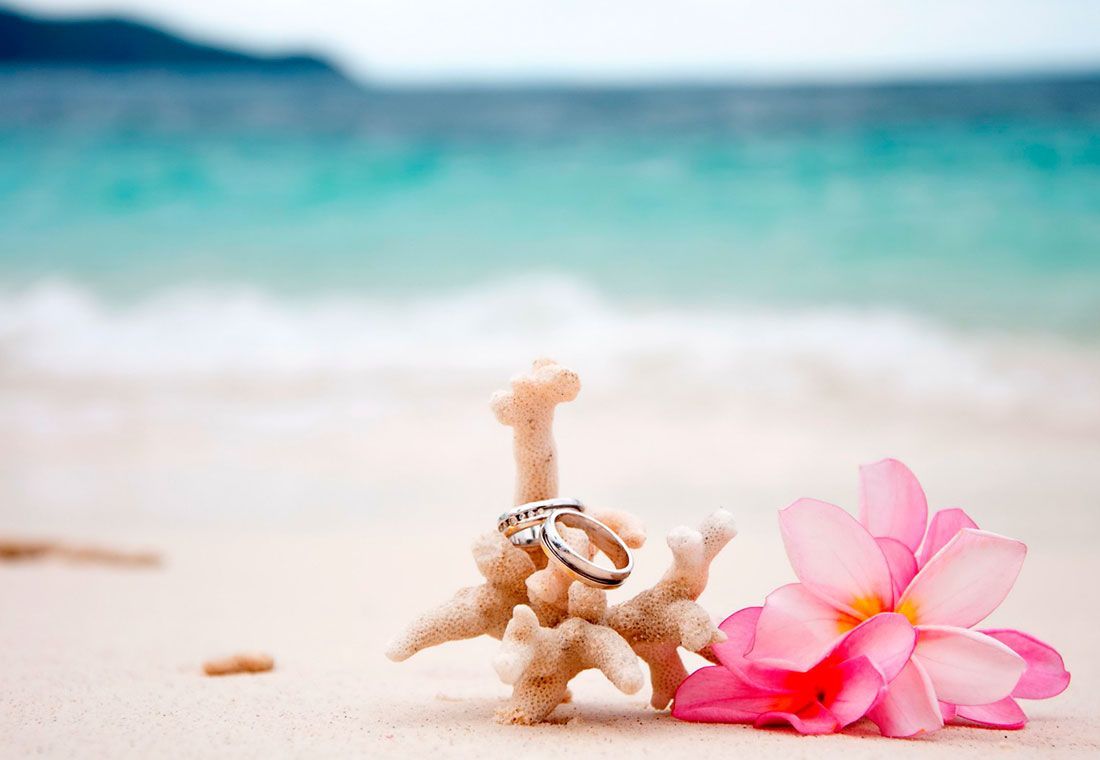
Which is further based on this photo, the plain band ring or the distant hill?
the distant hill

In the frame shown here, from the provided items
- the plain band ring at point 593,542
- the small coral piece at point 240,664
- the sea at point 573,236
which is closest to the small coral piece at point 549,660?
the plain band ring at point 593,542

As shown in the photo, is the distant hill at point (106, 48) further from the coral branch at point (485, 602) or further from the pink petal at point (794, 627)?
the pink petal at point (794, 627)

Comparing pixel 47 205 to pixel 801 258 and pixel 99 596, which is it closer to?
pixel 801 258

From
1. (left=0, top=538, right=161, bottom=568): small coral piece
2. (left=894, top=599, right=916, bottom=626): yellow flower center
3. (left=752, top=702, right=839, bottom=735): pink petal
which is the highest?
(left=0, top=538, right=161, bottom=568): small coral piece

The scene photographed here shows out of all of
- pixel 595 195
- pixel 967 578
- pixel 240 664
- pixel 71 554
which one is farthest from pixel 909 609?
pixel 595 195

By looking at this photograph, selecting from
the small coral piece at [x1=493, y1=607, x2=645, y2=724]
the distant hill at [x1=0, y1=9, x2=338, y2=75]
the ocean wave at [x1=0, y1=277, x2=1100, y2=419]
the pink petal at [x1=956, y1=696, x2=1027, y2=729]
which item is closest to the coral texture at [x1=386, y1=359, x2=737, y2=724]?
the small coral piece at [x1=493, y1=607, x2=645, y2=724]

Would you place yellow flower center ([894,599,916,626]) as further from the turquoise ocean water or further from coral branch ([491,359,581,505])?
the turquoise ocean water

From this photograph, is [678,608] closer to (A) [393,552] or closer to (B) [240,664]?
(B) [240,664]
